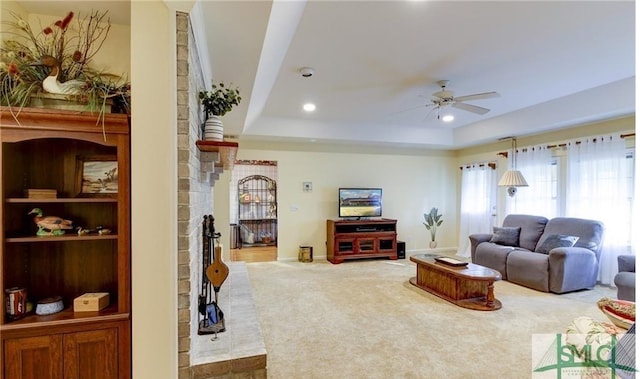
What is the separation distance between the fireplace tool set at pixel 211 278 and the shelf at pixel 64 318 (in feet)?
1.82

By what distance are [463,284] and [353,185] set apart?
10.9ft

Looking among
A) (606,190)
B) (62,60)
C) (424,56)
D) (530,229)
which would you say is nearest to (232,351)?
(62,60)

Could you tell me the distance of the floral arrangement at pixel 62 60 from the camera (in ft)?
5.16

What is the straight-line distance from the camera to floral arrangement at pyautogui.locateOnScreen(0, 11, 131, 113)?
1571 mm

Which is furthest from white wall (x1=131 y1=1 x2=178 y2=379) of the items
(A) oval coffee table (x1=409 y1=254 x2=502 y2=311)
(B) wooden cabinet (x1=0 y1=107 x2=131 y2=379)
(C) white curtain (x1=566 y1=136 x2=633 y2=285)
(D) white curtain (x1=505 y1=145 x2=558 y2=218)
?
(D) white curtain (x1=505 y1=145 x2=558 y2=218)

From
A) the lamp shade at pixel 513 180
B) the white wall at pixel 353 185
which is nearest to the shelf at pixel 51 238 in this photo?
the white wall at pixel 353 185

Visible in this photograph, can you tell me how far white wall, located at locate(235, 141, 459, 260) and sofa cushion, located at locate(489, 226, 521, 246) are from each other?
6.66ft

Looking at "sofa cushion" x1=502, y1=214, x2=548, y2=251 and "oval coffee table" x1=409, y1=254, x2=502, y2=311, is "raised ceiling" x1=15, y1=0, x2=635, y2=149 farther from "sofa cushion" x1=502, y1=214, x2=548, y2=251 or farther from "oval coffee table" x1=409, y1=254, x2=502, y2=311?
"oval coffee table" x1=409, y1=254, x2=502, y2=311

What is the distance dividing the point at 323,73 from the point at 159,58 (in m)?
2.16

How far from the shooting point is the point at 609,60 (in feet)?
10.5

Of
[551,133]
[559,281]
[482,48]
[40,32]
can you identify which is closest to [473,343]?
[559,281]

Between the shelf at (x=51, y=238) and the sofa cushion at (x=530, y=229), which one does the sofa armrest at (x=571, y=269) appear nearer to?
the sofa cushion at (x=530, y=229)

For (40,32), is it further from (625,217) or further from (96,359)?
(625,217)

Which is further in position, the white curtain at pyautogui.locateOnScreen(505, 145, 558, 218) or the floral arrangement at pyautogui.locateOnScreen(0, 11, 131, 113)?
the white curtain at pyautogui.locateOnScreen(505, 145, 558, 218)
